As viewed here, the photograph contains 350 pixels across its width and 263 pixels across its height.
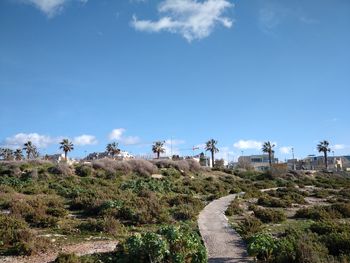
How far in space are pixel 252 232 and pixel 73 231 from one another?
8.05m

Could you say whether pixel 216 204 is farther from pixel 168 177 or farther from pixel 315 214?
A: pixel 168 177

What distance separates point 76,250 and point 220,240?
219 inches

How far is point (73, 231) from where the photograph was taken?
18.5 metres

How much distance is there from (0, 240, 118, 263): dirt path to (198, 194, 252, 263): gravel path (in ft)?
12.4

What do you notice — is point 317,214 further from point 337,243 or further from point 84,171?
point 84,171

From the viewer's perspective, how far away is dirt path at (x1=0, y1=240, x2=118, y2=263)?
13.7 meters

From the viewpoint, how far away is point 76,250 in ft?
49.0

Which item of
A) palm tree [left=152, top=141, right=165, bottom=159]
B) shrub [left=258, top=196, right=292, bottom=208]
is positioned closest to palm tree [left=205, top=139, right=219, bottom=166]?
palm tree [left=152, top=141, right=165, bottom=159]

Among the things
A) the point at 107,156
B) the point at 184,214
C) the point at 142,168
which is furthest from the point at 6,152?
the point at 184,214

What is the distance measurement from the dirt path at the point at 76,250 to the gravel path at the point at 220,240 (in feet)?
12.4

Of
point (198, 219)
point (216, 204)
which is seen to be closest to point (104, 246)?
point (198, 219)

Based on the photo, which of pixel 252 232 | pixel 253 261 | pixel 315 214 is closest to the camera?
pixel 253 261

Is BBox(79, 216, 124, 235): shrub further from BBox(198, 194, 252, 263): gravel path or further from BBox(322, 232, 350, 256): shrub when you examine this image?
BBox(322, 232, 350, 256): shrub

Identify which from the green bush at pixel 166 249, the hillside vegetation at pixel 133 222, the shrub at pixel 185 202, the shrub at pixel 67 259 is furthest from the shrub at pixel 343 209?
the shrub at pixel 67 259
